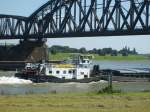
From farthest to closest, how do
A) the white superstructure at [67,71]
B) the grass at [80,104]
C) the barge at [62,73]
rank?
the white superstructure at [67,71] → the barge at [62,73] → the grass at [80,104]

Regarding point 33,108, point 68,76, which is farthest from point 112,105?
point 68,76

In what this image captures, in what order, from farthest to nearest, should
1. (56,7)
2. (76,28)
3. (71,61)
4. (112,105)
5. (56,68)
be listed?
(56,7), (76,28), (71,61), (56,68), (112,105)

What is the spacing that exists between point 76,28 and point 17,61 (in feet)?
72.2

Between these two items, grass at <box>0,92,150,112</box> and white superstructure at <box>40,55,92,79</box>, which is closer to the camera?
grass at <box>0,92,150,112</box>

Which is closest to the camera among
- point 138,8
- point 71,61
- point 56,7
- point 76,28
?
point 71,61

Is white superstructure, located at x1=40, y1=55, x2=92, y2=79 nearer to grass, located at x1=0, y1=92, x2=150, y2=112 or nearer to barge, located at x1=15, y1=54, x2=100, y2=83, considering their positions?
barge, located at x1=15, y1=54, x2=100, y2=83

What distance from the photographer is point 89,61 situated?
85188 millimetres

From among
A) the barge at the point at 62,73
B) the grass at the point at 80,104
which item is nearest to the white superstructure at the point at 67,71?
the barge at the point at 62,73

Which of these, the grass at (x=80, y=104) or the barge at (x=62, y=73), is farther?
the barge at (x=62, y=73)

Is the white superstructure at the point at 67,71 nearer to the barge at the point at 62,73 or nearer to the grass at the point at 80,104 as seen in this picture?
the barge at the point at 62,73

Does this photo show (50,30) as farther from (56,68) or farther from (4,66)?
(56,68)

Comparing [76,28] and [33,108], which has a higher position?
[76,28]

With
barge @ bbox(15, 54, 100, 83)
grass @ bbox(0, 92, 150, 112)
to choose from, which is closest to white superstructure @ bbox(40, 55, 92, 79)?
barge @ bbox(15, 54, 100, 83)

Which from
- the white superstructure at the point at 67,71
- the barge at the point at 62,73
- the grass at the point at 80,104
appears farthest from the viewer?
the white superstructure at the point at 67,71
